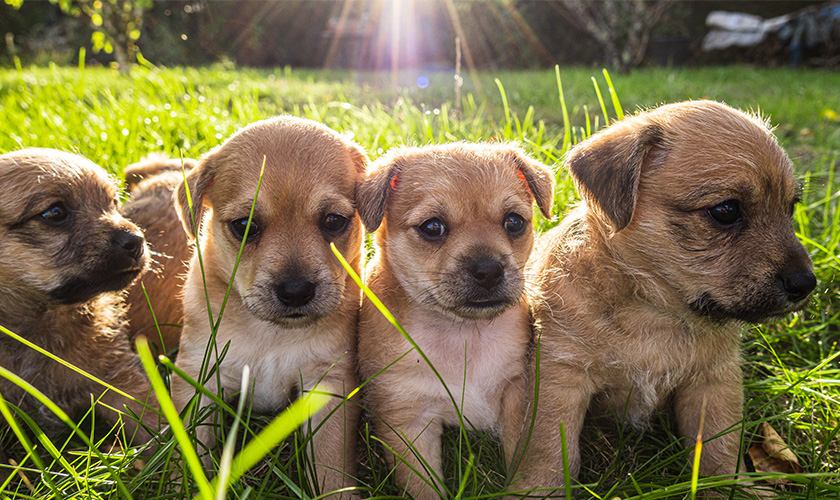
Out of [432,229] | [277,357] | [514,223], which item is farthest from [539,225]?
[277,357]

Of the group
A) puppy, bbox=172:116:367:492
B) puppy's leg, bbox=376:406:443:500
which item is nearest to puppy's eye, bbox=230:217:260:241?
puppy, bbox=172:116:367:492

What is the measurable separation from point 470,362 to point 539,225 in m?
1.48

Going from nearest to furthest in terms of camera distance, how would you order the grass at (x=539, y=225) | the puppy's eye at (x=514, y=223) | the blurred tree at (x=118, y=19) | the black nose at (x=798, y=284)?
the grass at (x=539, y=225) < the black nose at (x=798, y=284) < the puppy's eye at (x=514, y=223) < the blurred tree at (x=118, y=19)

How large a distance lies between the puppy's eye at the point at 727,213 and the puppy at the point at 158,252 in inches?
108

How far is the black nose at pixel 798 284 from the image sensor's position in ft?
7.52

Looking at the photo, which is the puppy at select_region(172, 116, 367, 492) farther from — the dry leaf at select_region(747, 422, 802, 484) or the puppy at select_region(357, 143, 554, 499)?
the dry leaf at select_region(747, 422, 802, 484)

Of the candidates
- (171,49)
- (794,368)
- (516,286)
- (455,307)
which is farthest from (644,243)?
(171,49)

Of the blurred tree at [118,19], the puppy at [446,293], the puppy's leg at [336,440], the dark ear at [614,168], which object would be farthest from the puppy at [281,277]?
the blurred tree at [118,19]

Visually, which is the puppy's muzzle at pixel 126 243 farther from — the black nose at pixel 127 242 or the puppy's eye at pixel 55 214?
the puppy's eye at pixel 55 214

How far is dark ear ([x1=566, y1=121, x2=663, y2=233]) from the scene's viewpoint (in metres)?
2.54

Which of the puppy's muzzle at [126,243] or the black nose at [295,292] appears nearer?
the black nose at [295,292]

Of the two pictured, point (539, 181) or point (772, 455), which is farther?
point (539, 181)

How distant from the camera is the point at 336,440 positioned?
2.55 metres

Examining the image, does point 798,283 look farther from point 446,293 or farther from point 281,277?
point 281,277
